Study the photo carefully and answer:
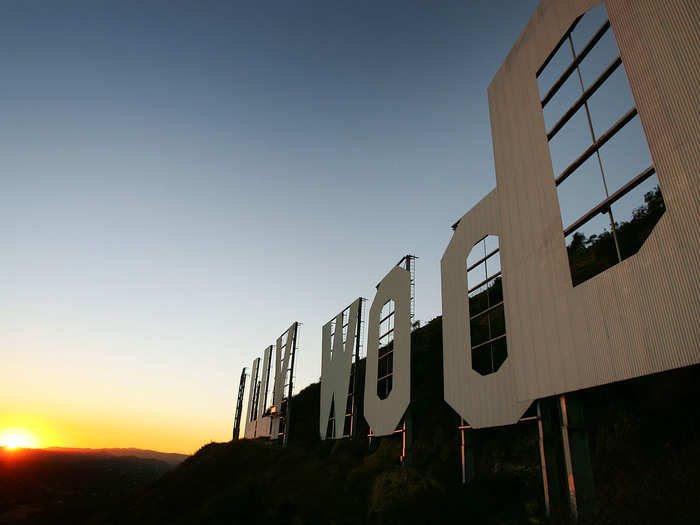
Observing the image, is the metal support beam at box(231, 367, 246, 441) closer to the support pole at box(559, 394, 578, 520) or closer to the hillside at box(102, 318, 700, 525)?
the hillside at box(102, 318, 700, 525)

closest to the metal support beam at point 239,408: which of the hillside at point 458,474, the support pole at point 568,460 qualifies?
the hillside at point 458,474

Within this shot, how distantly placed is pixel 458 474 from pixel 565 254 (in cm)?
1064

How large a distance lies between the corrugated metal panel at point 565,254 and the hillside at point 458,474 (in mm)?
1852

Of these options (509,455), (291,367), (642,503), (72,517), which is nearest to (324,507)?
(509,455)

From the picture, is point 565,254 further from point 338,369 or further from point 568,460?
point 338,369

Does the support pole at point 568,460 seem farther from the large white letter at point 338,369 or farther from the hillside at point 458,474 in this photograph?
the large white letter at point 338,369

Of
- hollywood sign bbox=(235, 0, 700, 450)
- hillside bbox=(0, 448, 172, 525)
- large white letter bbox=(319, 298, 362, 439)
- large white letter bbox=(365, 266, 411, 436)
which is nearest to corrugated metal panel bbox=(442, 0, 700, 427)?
hollywood sign bbox=(235, 0, 700, 450)

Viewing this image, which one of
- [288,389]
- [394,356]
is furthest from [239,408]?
[394,356]

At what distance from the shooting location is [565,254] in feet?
32.5

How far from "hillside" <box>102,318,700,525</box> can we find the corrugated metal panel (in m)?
1.85

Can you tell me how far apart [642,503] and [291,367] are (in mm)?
27792

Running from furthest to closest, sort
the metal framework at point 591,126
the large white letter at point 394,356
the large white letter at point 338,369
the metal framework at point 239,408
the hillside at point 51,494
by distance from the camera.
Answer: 1. the metal framework at point 239,408
2. the hillside at point 51,494
3. the large white letter at point 338,369
4. the large white letter at point 394,356
5. the metal framework at point 591,126

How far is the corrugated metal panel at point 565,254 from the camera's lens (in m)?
6.91

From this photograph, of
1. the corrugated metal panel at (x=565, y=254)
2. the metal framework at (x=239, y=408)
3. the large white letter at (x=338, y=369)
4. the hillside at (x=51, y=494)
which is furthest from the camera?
the metal framework at (x=239, y=408)
